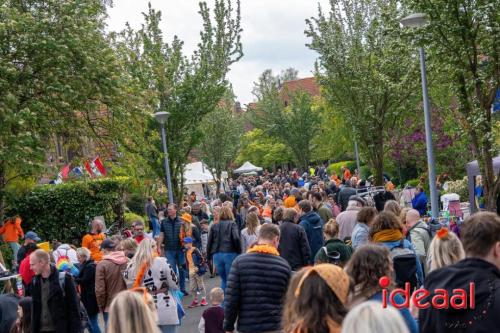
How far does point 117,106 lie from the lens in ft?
61.1

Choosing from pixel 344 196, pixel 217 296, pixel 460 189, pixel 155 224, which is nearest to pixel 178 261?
pixel 344 196

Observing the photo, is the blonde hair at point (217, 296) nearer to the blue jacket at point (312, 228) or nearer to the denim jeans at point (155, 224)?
the blue jacket at point (312, 228)

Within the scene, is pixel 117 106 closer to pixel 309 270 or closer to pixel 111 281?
pixel 111 281

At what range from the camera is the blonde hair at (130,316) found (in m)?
4.36

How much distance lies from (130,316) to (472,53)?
1031 cm

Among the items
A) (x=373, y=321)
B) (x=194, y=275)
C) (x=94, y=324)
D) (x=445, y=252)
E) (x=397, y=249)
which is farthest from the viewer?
(x=194, y=275)

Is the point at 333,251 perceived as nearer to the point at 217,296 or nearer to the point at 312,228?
the point at 217,296

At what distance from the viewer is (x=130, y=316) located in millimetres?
4367

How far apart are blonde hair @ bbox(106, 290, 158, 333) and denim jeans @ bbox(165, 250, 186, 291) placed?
411 inches

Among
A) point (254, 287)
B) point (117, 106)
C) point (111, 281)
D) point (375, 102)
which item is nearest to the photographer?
point (254, 287)

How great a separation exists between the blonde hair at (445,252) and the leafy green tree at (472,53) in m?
7.41

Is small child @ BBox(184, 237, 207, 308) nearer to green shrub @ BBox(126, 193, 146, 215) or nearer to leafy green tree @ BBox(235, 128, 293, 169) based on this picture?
green shrub @ BBox(126, 193, 146, 215)

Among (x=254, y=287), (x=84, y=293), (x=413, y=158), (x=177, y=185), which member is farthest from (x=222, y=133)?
(x=254, y=287)

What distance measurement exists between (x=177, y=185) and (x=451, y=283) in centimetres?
2194
